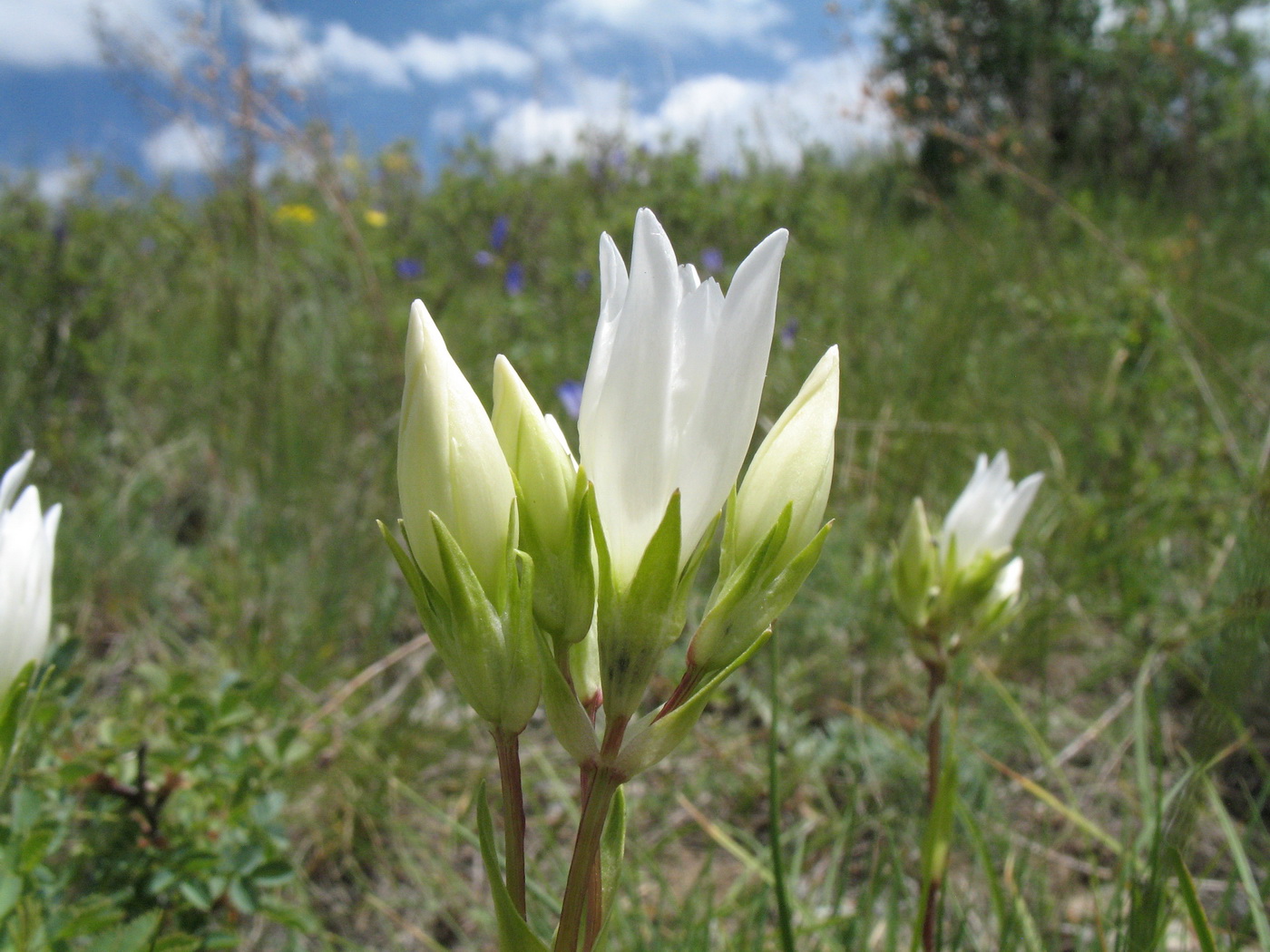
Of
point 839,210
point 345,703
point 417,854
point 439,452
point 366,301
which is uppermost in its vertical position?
point 839,210

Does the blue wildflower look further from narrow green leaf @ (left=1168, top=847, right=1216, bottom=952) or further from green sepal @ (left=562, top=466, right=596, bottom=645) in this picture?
green sepal @ (left=562, top=466, right=596, bottom=645)

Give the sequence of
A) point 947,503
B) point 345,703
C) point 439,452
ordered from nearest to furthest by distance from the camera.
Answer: point 439,452
point 345,703
point 947,503

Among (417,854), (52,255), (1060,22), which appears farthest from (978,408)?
(1060,22)

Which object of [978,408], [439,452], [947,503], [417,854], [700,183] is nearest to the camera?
[439,452]

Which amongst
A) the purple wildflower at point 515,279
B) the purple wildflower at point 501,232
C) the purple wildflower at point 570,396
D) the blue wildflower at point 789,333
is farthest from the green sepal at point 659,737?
the purple wildflower at point 501,232

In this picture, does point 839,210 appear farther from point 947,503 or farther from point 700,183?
point 947,503

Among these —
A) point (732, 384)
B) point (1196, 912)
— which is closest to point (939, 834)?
point (1196, 912)

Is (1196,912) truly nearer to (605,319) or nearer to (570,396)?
(605,319)
